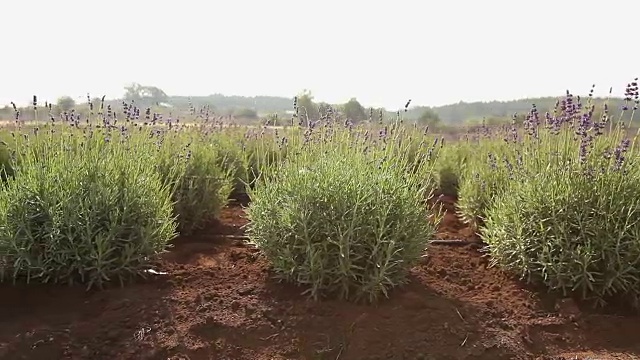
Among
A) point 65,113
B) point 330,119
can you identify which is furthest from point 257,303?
point 65,113

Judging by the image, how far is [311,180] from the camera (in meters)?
3.24

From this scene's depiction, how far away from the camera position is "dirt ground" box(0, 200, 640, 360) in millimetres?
2721

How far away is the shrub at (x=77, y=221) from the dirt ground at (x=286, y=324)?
15 cm

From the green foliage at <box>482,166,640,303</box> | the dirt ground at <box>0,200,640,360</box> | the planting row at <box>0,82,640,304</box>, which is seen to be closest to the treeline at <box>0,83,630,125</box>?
the planting row at <box>0,82,640,304</box>

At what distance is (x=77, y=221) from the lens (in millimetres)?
3111

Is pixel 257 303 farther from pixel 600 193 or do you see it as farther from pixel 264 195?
pixel 600 193

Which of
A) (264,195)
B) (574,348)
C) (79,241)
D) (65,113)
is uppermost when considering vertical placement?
(65,113)

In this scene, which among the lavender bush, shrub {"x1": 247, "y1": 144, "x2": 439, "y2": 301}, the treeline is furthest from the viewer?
the treeline

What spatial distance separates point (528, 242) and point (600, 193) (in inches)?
20.1

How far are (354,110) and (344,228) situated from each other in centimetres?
189

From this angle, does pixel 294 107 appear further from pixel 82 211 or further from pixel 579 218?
pixel 579 218

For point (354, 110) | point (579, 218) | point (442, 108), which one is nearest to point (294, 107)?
point (354, 110)

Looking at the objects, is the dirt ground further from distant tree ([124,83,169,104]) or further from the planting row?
distant tree ([124,83,169,104])

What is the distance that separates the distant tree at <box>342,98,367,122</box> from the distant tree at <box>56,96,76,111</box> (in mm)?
2211
